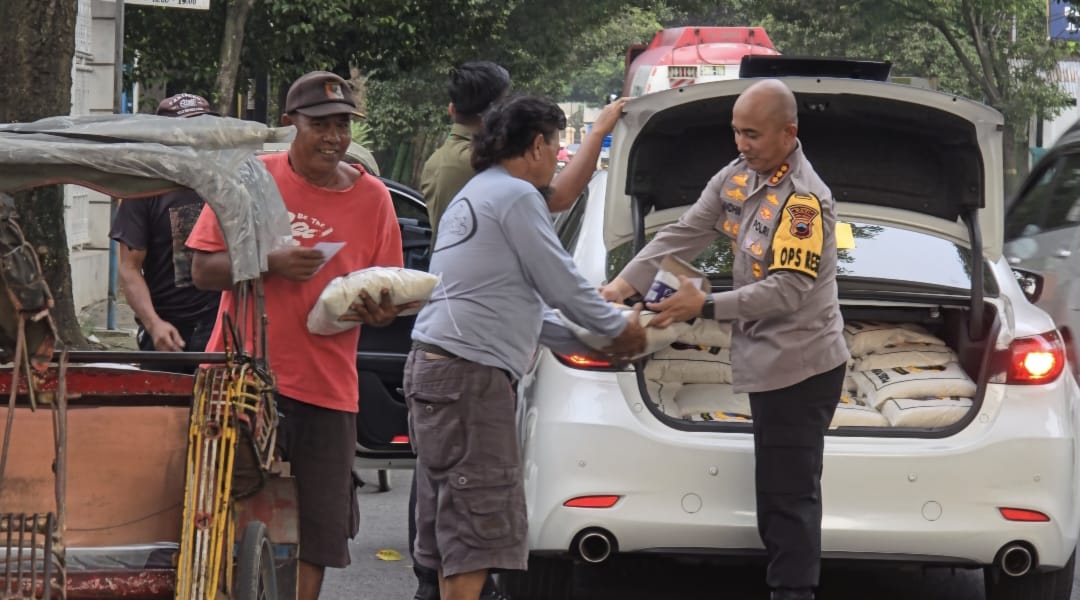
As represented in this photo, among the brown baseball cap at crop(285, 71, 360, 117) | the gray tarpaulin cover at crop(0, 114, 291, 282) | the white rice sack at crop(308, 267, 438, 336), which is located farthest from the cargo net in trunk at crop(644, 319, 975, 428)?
the gray tarpaulin cover at crop(0, 114, 291, 282)

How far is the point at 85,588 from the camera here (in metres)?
4.21

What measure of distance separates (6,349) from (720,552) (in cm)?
242

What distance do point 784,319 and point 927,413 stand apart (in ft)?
2.56

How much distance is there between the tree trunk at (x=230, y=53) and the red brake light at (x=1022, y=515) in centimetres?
1081

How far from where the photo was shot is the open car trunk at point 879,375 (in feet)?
19.0

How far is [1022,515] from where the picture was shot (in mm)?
5551

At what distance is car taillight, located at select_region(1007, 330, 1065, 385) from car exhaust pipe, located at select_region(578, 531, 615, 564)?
56.7 inches

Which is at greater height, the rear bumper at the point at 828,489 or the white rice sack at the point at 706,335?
the white rice sack at the point at 706,335

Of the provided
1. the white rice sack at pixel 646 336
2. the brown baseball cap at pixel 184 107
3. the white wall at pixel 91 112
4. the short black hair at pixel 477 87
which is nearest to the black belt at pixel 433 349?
the white rice sack at pixel 646 336

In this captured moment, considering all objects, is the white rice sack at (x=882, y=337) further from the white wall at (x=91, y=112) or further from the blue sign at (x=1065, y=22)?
the blue sign at (x=1065, y=22)

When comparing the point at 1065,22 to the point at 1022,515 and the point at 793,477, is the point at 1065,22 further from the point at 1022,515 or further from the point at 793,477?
the point at 793,477

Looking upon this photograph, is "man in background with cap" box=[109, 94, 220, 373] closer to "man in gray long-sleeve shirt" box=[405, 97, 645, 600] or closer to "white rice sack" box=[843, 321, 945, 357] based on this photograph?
"man in gray long-sleeve shirt" box=[405, 97, 645, 600]

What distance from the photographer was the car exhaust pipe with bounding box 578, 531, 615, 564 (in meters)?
5.55

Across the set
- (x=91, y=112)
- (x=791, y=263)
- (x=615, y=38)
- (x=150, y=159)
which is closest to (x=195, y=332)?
(x=150, y=159)
